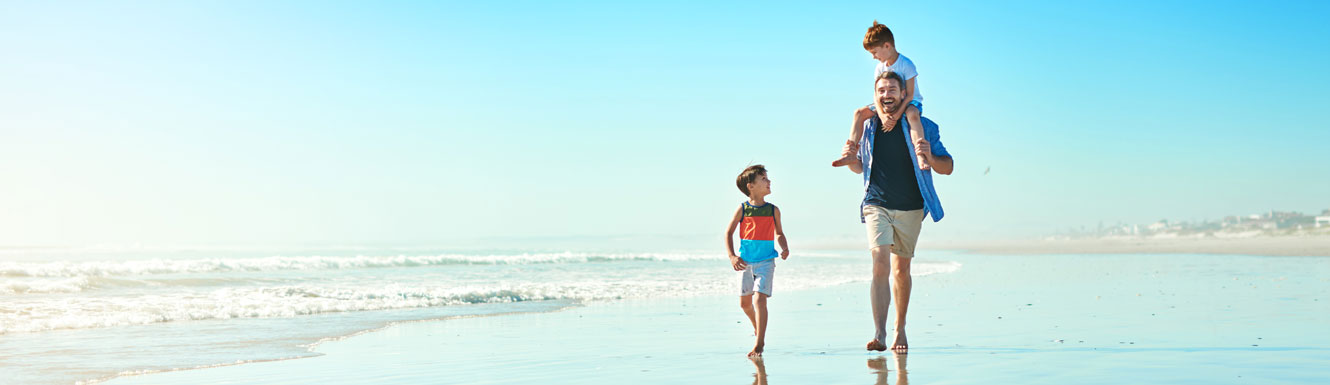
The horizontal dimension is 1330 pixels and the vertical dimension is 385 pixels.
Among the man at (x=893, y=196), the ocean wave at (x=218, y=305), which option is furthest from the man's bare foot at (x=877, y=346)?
the ocean wave at (x=218, y=305)

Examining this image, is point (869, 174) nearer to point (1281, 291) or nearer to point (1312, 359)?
point (1312, 359)

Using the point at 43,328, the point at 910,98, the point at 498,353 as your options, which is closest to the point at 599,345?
the point at 498,353

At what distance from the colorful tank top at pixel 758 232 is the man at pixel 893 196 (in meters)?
0.54

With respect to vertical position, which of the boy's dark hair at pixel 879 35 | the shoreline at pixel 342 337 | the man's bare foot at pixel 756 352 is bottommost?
the shoreline at pixel 342 337

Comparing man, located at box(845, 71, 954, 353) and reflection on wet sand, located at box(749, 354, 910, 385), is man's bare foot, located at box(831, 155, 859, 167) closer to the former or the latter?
man, located at box(845, 71, 954, 353)

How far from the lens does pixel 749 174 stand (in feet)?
17.5

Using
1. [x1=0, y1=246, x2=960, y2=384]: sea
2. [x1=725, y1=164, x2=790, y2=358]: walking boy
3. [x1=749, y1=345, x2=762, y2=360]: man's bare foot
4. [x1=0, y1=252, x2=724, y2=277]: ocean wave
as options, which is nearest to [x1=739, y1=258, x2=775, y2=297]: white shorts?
[x1=725, y1=164, x2=790, y2=358]: walking boy

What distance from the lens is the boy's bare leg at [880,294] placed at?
5160mm

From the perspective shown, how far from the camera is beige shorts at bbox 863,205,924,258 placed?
5.14 meters

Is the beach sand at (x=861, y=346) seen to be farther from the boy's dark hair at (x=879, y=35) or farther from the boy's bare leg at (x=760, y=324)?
the boy's dark hair at (x=879, y=35)

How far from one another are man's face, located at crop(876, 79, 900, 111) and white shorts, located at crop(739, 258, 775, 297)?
110cm

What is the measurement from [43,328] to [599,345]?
5.15 metres

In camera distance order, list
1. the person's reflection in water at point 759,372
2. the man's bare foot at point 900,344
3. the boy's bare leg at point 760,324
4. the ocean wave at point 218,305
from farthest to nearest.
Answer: the ocean wave at point 218,305
the boy's bare leg at point 760,324
the man's bare foot at point 900,344
the person's reflection in water at point 759,372

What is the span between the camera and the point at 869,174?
17.2 ft
